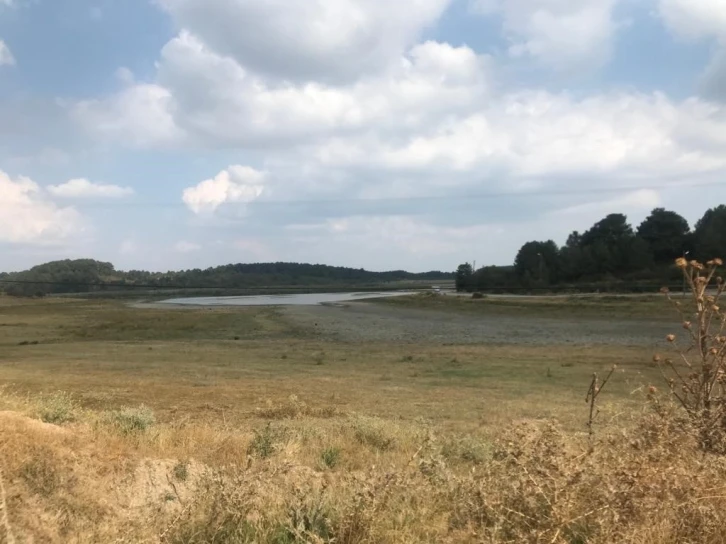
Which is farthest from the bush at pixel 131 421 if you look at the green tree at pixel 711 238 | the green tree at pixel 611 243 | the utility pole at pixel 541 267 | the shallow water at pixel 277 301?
the utility pole at pixel 541 267

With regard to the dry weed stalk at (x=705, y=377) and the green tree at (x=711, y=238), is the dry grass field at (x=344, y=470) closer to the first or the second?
the dry weed stalk at (x=705, y=377)

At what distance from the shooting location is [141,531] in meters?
3.97

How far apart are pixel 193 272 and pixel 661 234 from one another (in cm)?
8895

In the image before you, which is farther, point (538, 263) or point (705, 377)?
point (538, 263)

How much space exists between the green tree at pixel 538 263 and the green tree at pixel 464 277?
7848mm

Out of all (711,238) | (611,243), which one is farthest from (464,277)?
(711,238)

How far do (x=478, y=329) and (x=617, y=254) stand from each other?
43.1 meters

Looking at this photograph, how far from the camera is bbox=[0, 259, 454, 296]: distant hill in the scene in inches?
3649

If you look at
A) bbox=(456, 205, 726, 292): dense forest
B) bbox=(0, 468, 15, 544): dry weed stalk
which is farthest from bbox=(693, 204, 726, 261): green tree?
bbox=(0, 468, 15, 544): dry weed stalk

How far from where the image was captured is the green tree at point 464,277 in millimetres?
100438

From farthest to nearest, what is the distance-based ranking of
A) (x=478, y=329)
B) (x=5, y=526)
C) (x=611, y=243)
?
(x=611, y=243), (x=478, y=329), (x=5, y=526)

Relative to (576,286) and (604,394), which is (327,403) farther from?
(576,286)

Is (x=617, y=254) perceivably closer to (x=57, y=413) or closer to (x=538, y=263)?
(x=538, y=263)

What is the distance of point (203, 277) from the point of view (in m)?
128
